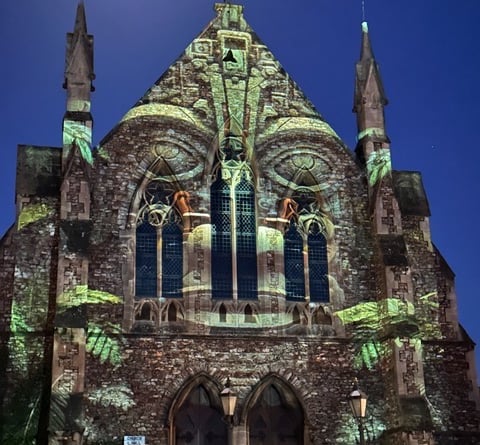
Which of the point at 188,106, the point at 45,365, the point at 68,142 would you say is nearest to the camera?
the point at 45,365

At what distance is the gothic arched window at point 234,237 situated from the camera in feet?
82.8

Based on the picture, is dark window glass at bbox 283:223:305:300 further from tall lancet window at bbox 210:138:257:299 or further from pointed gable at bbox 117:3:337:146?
pointed gable at bbox 117:3:337:146

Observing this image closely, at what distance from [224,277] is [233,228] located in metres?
1.37

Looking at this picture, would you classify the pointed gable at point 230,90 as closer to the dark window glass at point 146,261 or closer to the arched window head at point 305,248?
the arched window head at point 305,248

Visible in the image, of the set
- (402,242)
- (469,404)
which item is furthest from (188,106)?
(469,404)

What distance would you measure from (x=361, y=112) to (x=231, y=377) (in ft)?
28.6

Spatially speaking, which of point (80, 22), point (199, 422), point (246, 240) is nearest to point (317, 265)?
point (246, 240)

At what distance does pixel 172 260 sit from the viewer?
82.6 ft

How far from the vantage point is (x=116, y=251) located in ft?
81.0

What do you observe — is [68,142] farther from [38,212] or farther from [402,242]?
[402,242]

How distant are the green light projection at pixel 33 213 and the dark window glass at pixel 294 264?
248 inches

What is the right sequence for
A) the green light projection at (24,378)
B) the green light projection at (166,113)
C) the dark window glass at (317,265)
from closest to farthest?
the green light projection at (24,378), the dark window glass at (317,265), the green light projection at (166,113)

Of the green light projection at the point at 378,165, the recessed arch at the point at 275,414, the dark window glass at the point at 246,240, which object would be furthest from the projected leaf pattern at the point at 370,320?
the green light projection at the point at 378,165

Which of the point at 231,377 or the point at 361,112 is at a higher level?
the point at 361,112
